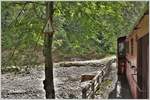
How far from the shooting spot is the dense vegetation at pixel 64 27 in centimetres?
378

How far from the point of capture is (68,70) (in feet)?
27.6

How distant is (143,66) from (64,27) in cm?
97

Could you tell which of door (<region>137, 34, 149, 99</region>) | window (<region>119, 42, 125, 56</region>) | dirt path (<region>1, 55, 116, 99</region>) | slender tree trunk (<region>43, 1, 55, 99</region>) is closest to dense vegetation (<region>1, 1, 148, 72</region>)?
slender tree trunk (<region>43, 1, 55, 99</region>)

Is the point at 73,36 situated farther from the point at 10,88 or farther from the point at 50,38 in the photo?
the point at 10,88

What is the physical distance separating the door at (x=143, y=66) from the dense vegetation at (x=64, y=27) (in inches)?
16.0

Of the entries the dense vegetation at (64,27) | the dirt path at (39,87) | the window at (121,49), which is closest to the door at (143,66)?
the dense vegetation at (64,27)

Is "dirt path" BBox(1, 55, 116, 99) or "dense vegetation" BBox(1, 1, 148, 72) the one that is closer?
"dense vegetation" BBox(1, 1, 148, 72)

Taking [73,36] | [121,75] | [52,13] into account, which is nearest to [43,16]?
[52,13]

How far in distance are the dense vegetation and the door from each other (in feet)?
1.33

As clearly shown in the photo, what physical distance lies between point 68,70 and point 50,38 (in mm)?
4573

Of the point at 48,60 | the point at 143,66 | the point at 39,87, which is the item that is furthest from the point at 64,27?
the point at 39,87

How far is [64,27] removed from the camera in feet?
12.6

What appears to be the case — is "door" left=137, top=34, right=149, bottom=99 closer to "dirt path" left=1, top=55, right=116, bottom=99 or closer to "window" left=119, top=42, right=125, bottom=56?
"dirt path" left=1, top=55, right=116, bottom=99

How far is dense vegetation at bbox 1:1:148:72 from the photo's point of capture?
149 inches
